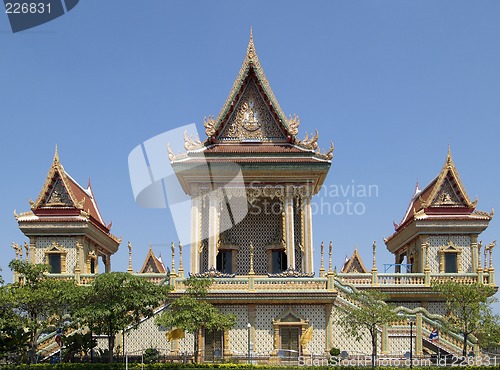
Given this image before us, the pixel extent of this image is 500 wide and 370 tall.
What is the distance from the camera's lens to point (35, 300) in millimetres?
30062

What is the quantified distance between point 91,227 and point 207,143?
27.0 ft

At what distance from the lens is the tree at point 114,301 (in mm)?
29719

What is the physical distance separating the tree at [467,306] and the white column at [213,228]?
1113 cm

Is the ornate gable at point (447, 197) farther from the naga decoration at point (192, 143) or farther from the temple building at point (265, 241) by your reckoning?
the naga decoration at point (192, 143)

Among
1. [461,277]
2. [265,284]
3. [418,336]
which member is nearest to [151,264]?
[265,284]

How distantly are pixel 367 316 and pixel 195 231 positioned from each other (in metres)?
11.3

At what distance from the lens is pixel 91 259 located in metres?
42.7

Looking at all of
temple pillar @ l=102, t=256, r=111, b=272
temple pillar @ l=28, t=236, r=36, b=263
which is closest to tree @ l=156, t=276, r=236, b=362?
temple pillar @ l=28, t=236, r=36, b=263

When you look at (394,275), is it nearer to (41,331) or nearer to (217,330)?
(217,330)

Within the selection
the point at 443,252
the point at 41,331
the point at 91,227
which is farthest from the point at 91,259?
the point at 443,252

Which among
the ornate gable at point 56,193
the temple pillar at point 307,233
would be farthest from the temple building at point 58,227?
the temple pillar at point 307,233

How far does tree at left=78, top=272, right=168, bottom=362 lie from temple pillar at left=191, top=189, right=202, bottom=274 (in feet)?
22.0

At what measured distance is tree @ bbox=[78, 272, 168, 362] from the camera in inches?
1170

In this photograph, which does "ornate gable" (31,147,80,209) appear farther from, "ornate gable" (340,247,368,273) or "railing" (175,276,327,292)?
"ornate gable" (340,247,368,273)
